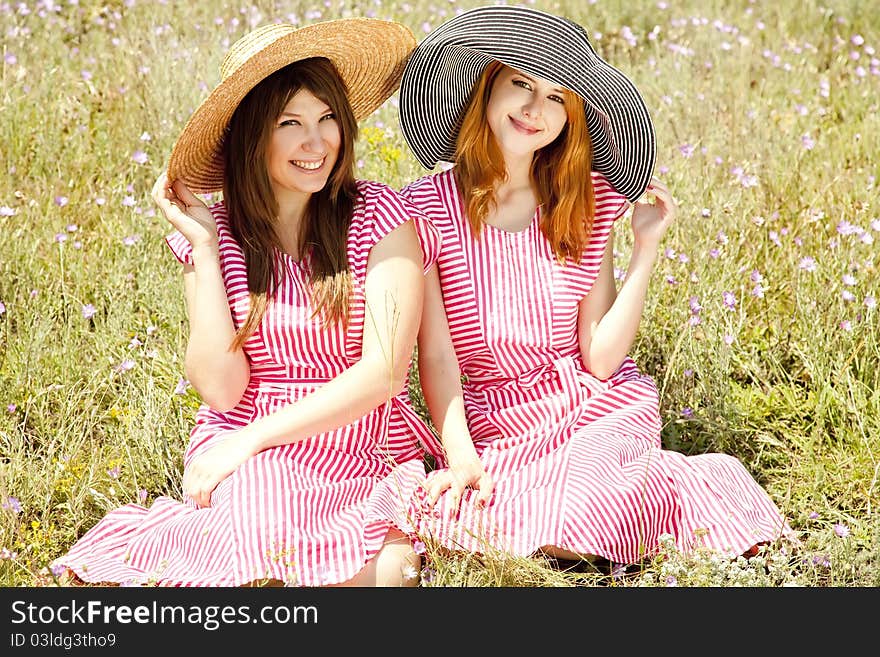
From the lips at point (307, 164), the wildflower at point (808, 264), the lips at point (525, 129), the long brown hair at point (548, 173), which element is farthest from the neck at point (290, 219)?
the wildflower at point (808, 264)

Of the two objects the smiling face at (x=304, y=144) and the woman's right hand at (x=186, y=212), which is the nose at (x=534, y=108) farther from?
the woman's right hand at (x=186, y=212)

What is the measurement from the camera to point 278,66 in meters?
2.81

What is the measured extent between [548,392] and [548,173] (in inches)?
22.4

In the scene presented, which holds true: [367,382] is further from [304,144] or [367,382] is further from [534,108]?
[534,108]

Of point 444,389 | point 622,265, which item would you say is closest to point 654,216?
point 444,389

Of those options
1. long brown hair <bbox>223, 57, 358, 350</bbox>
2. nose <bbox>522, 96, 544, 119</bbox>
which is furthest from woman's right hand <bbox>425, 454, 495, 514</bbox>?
nose <bbox>522, 96, 544, 119</bbox>

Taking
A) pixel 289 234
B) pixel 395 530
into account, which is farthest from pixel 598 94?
pixel 395 530

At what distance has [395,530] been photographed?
2834 mm

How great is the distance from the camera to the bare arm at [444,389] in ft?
9.70

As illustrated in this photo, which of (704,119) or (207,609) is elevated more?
(704,119)

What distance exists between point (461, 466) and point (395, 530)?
0.24 metres

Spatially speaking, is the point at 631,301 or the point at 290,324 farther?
the point at 631,301

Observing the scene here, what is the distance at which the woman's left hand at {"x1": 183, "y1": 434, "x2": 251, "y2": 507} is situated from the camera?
9.37 ft

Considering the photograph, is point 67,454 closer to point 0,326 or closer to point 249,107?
point 0,326
